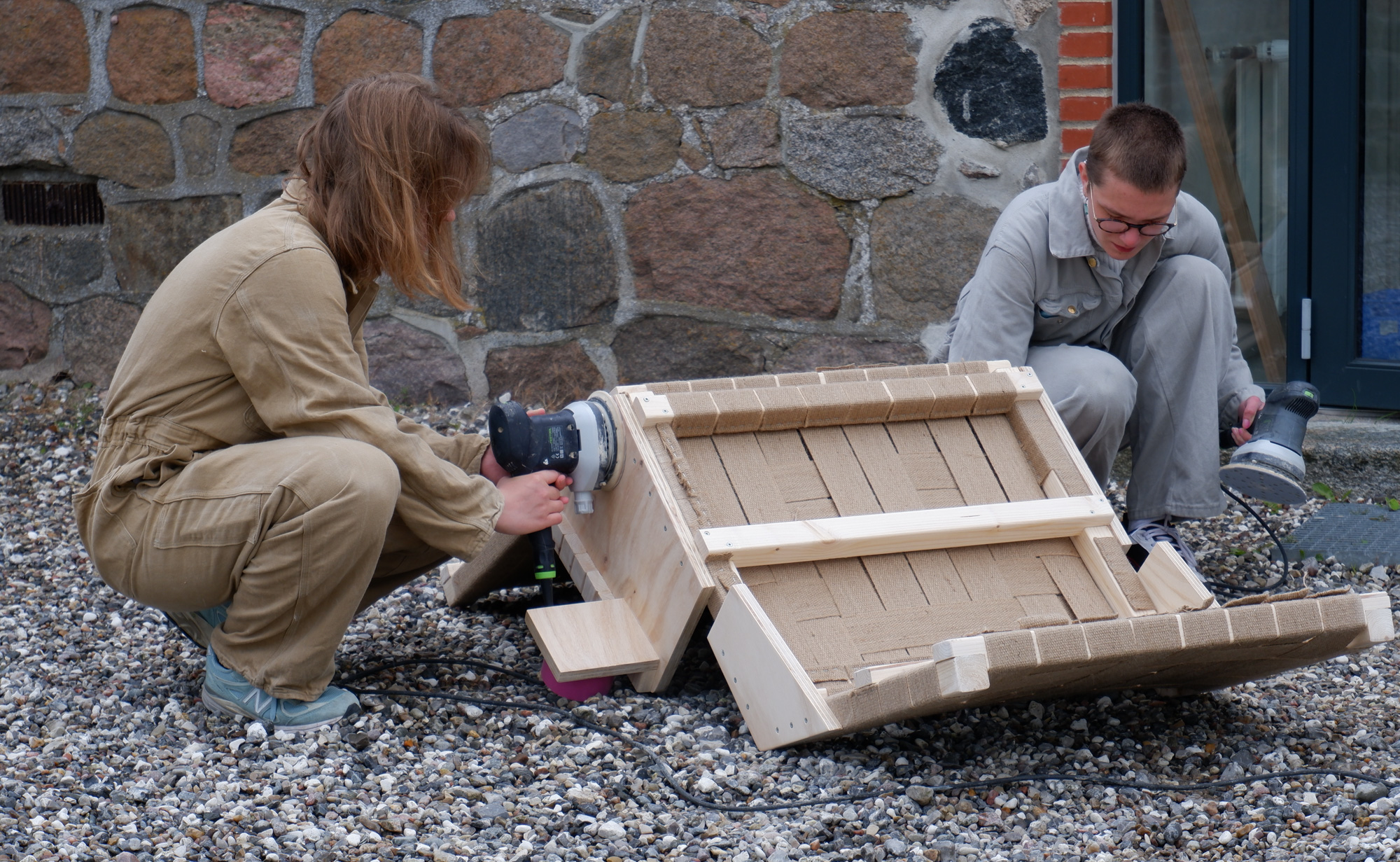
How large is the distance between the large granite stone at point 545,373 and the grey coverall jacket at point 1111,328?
4.49 feet

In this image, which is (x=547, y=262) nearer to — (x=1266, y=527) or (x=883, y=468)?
(x=883, y=468)

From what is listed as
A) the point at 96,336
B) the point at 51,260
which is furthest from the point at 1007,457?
the point at 51,260

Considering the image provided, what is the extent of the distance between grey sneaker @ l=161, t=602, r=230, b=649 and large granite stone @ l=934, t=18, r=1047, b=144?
7.68ft

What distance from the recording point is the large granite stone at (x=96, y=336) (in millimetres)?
4156

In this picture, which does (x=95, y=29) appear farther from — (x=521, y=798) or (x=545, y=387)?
(x=521, y=798)

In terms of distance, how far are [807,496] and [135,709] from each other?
1195 millimetres

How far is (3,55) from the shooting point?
4004mm

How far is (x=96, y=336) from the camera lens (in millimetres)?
4180

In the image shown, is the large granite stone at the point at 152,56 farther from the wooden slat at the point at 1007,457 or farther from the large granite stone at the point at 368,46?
the wooden slat at the point at 1007,457

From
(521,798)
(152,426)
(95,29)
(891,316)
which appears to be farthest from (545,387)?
(521,798)

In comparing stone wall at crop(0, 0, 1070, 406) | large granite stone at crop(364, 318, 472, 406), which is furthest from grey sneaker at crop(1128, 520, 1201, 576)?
large granite stone at crop(364, 318, 472, 406)

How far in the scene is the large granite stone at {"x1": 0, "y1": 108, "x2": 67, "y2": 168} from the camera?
4.05 meters

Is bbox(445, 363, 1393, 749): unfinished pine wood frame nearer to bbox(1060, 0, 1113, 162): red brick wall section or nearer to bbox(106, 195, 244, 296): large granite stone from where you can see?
bbox(1060, 0, 1113, 162): red brick wall section

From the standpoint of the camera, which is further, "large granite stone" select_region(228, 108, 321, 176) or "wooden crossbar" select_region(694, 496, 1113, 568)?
"large granite stone" select_region(228, 108, 321, 176)
